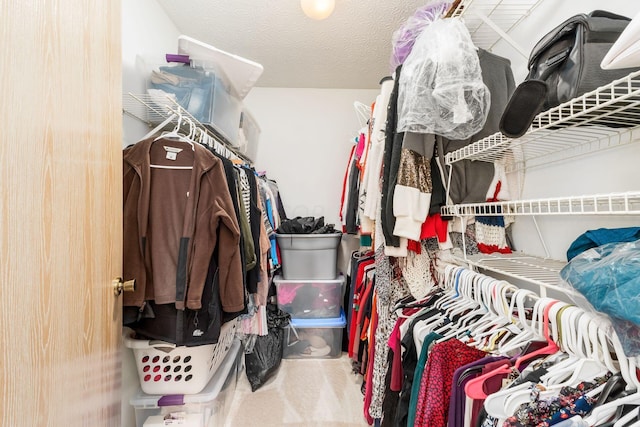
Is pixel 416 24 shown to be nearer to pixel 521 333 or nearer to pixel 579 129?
pixel 579 129

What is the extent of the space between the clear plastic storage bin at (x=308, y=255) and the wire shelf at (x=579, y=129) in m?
1.27

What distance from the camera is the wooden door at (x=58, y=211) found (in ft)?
1.72

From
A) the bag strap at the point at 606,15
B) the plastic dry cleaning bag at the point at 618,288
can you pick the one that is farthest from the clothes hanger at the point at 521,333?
the bag strap at the point at 606,15

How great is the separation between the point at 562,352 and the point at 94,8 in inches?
55.5

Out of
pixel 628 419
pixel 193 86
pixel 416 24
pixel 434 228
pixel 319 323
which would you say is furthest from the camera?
pixel 319 323

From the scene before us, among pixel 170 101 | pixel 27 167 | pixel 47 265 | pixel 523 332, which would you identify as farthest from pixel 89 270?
pixel 523 332

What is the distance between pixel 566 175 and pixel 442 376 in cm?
83

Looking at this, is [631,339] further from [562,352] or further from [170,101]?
[170,101]

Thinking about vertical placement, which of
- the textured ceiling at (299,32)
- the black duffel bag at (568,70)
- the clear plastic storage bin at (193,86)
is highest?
the textured ceiling at (299,32)

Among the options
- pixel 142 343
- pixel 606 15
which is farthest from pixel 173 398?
pixel 606 15

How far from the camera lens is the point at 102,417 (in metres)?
0.82

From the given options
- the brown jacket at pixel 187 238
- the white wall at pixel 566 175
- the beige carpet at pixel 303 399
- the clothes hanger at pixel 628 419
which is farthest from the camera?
the beige carpet at pixel 303 399

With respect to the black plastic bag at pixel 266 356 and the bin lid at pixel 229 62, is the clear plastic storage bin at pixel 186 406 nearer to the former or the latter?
the black plastic bag at pixel 266 356

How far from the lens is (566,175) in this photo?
1048 millimetres
